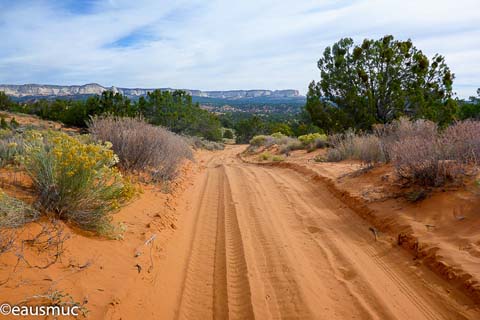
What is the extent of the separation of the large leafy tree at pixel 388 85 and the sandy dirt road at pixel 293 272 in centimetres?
1150

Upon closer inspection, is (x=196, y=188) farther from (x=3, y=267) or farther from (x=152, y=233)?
(x=3, y=267)

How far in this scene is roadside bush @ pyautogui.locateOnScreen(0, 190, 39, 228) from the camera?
3.88m

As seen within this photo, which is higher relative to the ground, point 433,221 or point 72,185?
point 72,185

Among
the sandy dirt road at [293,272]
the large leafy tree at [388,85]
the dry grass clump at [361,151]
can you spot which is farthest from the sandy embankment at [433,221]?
the large leafy tree at [388,85]

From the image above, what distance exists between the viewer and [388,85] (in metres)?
17.1

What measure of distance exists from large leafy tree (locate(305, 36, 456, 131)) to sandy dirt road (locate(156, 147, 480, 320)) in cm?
1150

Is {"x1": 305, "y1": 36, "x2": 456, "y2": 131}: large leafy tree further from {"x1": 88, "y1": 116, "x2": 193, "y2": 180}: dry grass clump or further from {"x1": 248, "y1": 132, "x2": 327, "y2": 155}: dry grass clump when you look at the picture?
{"x1": 88, "y1": 116, "x2": 193, "y2": 180}: dry grass clump

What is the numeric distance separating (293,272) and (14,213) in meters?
3.42

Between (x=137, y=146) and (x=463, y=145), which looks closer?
(x=463, y=145)

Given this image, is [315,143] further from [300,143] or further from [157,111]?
[157,111]

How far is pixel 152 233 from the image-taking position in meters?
5.62

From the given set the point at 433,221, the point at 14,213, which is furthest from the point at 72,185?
the point at 433,221

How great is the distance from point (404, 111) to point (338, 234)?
13490 millimetres

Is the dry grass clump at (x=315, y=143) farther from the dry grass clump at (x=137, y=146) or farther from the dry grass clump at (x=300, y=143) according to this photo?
the dry grass clump at (x=137, y=146)
